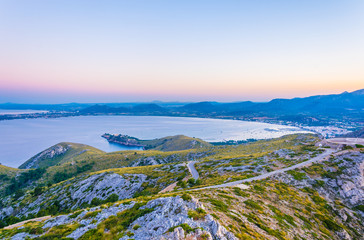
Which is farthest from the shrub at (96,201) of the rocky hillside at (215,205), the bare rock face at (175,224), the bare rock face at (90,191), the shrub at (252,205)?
the shrub at (252,205)

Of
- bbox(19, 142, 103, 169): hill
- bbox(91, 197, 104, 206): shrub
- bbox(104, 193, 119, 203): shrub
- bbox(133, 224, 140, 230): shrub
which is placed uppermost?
bbox(133, 224, 140, 230): shrub

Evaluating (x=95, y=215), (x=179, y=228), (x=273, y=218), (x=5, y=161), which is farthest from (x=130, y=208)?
(x=5, y=161)

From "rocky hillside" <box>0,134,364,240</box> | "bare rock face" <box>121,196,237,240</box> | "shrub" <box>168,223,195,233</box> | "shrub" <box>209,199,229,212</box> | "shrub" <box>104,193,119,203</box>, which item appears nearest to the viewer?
"bare rock face" <box>121,196,237,240</box>

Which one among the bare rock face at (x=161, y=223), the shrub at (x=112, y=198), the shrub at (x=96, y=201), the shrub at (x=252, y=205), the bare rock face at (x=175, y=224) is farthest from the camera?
the shrub at (x=96, y=201)

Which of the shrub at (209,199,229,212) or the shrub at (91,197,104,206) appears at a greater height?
the shrub at (209,199,229,212)

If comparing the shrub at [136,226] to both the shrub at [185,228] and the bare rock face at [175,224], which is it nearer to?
the bare rock face at [175,224]

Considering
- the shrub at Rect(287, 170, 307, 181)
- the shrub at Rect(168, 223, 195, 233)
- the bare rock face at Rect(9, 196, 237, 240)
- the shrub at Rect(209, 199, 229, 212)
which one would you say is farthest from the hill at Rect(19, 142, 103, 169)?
the shrub at Rect(168, 223, 195, 233)

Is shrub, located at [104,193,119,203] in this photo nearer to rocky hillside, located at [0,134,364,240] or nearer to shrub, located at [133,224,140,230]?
rocky hillside, located at [0,134,364,240]

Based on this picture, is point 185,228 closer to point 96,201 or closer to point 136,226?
point 136,226

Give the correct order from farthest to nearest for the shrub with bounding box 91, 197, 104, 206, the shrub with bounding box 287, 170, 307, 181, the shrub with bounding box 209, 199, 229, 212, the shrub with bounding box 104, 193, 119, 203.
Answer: the shrub with bounding box 91, 197, 104, 206 → the shrub with bounding box 104, 193, 119, 203 → the shrub with bounding box 287, 170, 307, 181 → the shrub with bounding box 209, 199, 229, 212

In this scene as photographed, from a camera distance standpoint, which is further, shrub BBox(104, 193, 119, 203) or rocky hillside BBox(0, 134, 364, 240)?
shrub BBox(104, 193, 119, 203)
